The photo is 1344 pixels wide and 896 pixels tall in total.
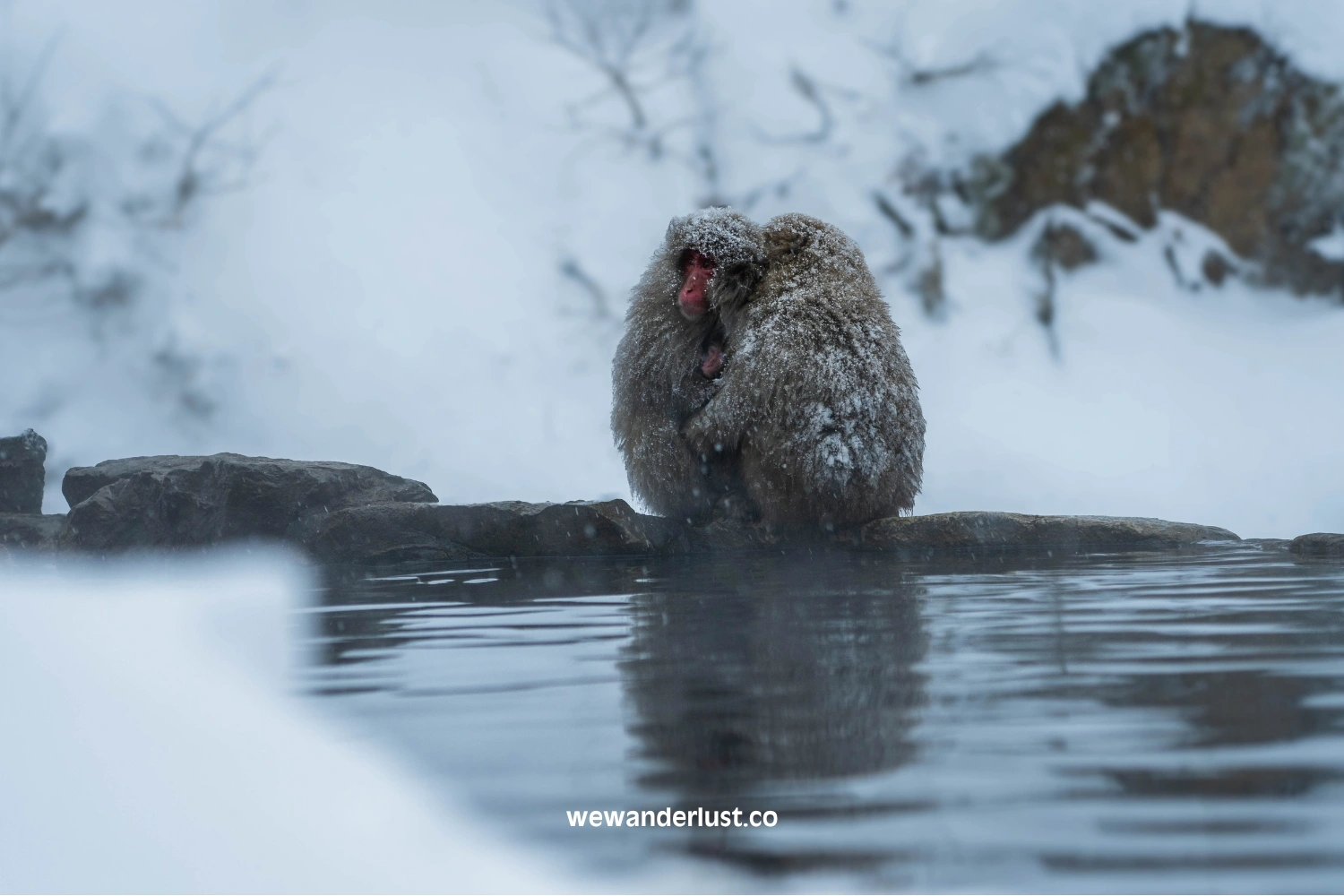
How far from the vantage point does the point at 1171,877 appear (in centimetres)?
72

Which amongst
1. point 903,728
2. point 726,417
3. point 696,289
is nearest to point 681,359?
point 696,289

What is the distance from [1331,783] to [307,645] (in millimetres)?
1437

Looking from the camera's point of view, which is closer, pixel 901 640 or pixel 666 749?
pixel 666 749

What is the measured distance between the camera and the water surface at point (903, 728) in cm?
77

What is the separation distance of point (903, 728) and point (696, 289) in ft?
9.30

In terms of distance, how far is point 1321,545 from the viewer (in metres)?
3.09

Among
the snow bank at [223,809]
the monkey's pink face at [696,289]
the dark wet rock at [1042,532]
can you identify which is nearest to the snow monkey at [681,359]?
the monkey's pink face at [696,289]

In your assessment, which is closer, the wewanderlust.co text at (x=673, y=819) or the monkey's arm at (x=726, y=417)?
the wewanderlust.co text at (x=673, y=819)

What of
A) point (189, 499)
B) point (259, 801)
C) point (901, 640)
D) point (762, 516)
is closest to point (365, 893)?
point (259, 801)

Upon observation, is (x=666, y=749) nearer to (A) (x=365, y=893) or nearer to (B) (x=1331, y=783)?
(A) (x=365, y=893)

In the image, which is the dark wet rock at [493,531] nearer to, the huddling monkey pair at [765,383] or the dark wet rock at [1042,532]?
the huddling monkey pair at [765,383]

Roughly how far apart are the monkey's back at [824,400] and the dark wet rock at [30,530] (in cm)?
294

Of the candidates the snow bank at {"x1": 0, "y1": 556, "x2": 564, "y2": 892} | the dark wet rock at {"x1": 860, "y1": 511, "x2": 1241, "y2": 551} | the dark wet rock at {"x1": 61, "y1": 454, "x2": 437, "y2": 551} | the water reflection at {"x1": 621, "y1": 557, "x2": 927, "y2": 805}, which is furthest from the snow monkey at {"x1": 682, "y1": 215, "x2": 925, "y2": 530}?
the snow bank at {"x1": 0, "y1": 556, "x2": 564, "y2": 892}

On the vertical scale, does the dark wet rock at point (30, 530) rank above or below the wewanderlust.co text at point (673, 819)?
above
